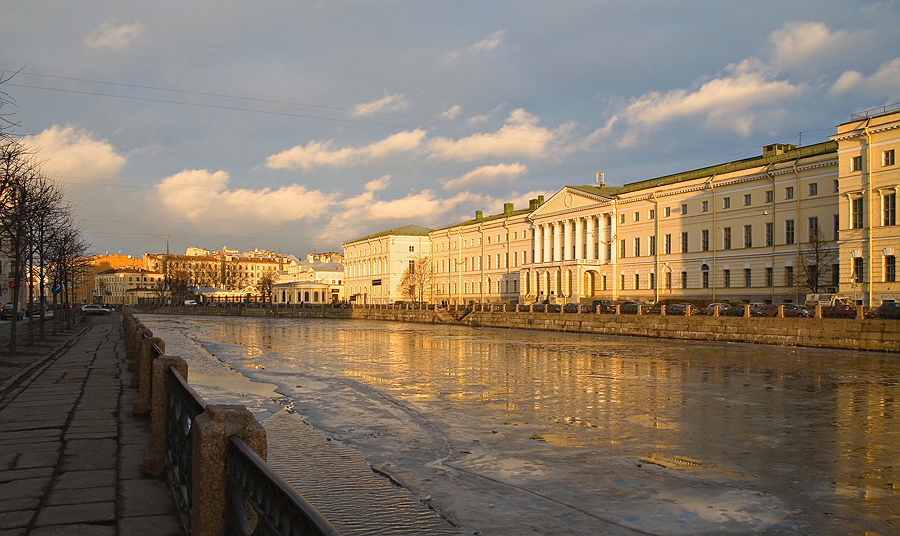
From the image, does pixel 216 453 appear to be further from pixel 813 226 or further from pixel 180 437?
pixel 813 226

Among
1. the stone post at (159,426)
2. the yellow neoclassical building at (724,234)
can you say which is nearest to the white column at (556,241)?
the yellow neoclassical building at (724,234)

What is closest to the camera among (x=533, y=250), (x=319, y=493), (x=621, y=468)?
(x=319, y=493)

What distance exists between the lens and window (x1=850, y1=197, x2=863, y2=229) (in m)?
47.3

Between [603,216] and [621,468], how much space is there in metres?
72.6

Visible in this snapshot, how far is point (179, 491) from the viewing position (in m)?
5.37

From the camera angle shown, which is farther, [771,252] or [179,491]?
[771,252]

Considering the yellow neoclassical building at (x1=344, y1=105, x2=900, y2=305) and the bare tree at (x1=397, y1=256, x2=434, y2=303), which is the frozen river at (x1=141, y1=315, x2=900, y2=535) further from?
the bare tree at (x1=397, y1=256, x2=434, y2=303)

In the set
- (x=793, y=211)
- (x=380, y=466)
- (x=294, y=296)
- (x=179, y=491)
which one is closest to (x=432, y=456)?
(x=380, y=466)

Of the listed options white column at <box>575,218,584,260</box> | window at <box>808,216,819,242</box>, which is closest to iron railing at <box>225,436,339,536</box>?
window at <box>808,216,819,242</box>

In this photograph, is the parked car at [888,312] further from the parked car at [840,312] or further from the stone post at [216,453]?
the stone post at [216,453]

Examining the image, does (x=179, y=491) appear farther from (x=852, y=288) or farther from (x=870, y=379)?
(x=852, y=288)

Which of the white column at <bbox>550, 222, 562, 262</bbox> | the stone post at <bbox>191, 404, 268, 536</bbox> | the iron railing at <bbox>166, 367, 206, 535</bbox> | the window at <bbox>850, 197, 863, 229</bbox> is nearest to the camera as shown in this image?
the stone post at <bbox>191, 404, 268, 536</bbox>

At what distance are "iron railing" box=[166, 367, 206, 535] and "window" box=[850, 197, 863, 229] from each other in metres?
50.7

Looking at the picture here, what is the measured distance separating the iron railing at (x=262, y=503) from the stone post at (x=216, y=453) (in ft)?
0.15
